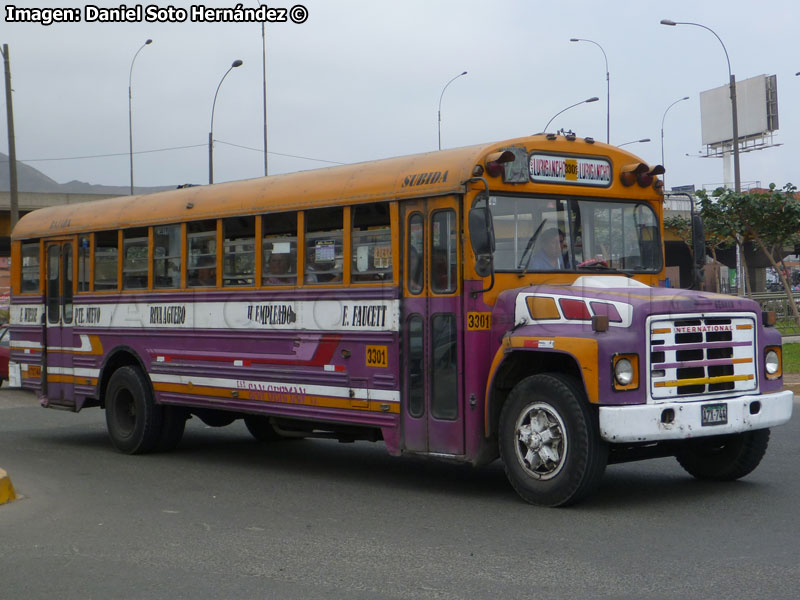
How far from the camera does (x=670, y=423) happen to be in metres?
7.94

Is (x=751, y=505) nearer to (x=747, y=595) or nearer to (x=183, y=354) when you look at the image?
(x=747, y=595)

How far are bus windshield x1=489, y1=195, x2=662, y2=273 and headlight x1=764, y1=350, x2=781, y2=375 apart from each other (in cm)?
131

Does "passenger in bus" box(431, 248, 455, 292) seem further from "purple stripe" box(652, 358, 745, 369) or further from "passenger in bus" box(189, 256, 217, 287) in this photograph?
"passenger in bus" box(189, 256, 217, 287)

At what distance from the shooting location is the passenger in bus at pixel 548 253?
9016 mm

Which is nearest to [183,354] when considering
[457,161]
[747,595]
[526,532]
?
[457,161]

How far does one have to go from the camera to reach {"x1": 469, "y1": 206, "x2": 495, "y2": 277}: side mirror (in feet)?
27.6

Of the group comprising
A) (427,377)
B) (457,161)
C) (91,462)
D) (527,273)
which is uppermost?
(457,161)

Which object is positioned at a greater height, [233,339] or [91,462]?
[233,339]

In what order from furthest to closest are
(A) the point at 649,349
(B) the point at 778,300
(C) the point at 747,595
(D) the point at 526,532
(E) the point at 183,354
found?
(B) the point at 778,300 < (E) the point at 183,354 < (A) the point at 649,349 < (D) the point at 526,532 < (C) the point at 747,595

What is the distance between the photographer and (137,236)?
12.5m

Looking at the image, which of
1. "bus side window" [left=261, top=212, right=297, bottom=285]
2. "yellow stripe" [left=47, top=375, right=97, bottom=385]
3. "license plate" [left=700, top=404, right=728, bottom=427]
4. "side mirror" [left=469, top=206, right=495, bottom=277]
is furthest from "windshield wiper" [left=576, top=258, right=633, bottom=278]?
"yellow stripe" [left=47, top=375, right=97, bottom=385]

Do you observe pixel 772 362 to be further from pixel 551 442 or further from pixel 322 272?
pixel 322 272

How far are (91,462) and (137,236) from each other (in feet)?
7.87

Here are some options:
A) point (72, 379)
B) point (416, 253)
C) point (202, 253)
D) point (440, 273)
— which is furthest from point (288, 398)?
point (72, 379)
